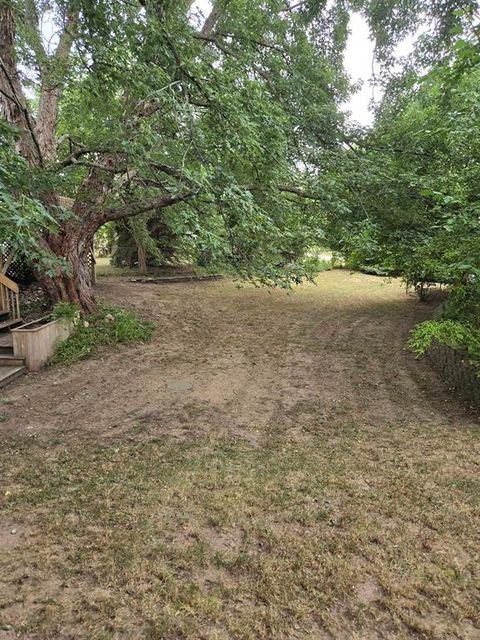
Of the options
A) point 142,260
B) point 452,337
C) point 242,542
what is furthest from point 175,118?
point 142,260

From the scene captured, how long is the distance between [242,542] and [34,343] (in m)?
4.25

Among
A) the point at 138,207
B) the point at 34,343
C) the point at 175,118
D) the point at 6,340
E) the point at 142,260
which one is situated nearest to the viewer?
the point at 175,118

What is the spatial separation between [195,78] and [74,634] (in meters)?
4.42

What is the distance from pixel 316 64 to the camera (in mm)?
7562

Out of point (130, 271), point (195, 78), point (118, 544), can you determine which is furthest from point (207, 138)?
point (130, 271)

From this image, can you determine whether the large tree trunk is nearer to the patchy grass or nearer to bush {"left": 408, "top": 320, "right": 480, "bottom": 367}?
the patchy grass

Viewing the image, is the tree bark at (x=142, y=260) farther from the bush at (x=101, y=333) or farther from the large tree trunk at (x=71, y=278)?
the large tree trunk at (x=71, y=278)

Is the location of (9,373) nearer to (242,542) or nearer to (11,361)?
(11,361)

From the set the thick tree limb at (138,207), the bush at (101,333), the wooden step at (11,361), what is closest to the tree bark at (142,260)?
the bush at (101,333)

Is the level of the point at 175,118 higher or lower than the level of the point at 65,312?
higher

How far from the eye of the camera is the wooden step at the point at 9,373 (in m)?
4.83

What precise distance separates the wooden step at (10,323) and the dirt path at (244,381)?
151 centimetres

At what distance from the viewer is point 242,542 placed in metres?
2.18

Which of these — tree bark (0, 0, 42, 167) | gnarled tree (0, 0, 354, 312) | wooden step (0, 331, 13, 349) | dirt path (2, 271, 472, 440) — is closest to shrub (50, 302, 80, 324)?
Result: gnarled tree (0, 0, 354, 312)
